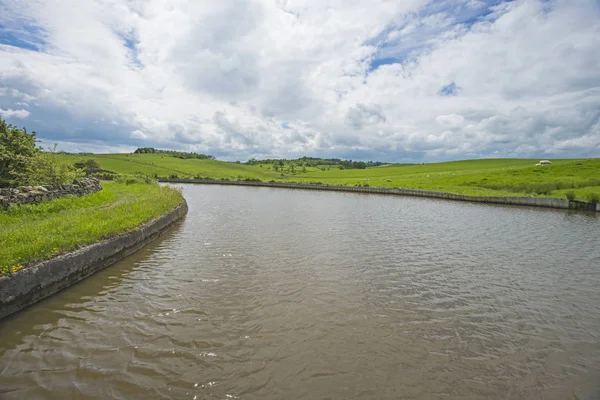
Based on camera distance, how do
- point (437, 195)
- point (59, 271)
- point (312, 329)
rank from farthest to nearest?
point (437, 195), point (59, 271), point (312, 329)

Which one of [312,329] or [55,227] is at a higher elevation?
[55,227]

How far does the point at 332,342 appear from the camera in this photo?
6156mm

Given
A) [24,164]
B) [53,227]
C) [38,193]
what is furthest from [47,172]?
[53,227]

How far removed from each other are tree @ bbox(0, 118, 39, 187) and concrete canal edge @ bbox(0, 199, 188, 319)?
395 inches

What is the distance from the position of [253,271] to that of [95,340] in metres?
4.82

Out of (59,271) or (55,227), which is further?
(55,227)

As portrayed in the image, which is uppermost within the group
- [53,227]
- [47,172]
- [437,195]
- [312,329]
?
[47,172]

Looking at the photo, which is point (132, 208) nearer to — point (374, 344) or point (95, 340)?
point (95, 340)

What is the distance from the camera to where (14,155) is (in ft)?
58.7

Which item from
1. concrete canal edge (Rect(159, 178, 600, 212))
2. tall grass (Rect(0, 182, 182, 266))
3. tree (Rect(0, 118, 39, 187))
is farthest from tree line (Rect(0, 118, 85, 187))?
concrete canal edge (Rect(159, 178, 600, 212))

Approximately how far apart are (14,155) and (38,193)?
5.63 m

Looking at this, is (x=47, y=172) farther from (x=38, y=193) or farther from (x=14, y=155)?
(x=38, y=193)

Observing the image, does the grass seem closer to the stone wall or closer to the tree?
the stone wall

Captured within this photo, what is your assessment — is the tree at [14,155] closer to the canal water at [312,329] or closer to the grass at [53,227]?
the grass at [53,227]
